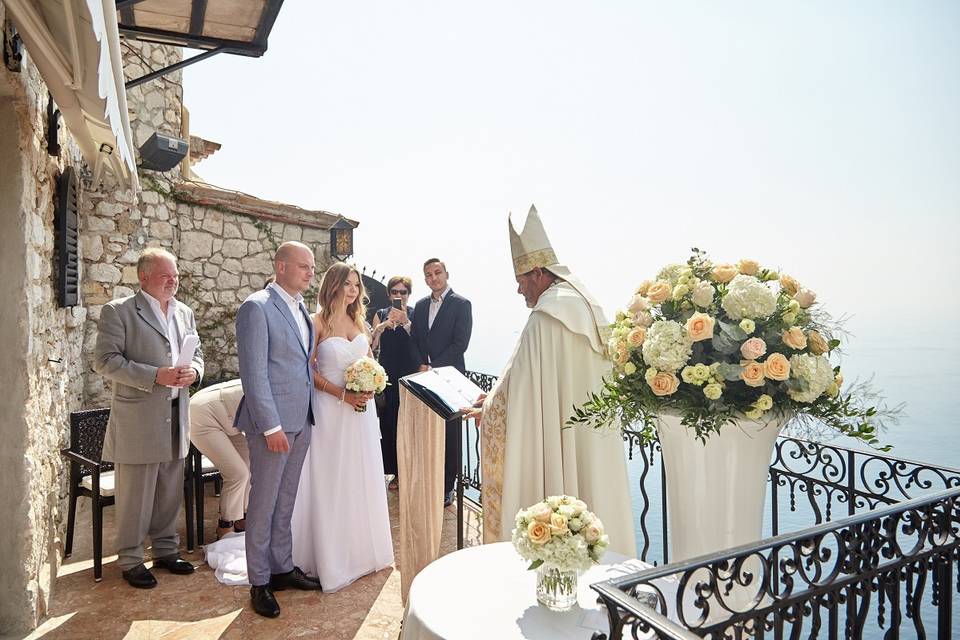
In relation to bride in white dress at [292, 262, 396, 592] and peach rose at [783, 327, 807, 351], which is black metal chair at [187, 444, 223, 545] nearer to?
bride in white dress at [292, 262, 396, 592]

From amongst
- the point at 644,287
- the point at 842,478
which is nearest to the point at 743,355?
the point at 644,287

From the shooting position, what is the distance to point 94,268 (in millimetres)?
6367

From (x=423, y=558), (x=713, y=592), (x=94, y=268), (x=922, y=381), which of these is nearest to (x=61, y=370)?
(x=94, y=268)

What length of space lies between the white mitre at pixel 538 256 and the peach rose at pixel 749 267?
1168mm

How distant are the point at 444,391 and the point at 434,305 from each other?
2.76 meters

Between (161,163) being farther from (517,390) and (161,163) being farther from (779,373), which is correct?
(779,373)

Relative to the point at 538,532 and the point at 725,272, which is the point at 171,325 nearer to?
the point at 538,532

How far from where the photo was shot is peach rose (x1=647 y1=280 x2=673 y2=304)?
201 centimetres

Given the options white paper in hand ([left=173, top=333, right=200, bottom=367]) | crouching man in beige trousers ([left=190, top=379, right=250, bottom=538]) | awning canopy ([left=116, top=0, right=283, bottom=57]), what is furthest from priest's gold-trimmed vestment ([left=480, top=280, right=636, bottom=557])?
awning canopy ([left=116, top=0, right=283, bottom=57])

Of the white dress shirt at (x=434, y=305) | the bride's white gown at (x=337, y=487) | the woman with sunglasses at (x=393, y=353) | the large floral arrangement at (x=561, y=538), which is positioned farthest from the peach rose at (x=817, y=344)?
the woman with sunglasses at (x=393, y=353)

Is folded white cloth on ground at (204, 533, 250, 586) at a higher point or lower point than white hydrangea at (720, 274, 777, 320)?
lower

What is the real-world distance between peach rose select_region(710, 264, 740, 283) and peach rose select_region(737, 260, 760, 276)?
0.13 feet

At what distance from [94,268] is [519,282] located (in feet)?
17.0

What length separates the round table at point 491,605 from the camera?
175 centimetres
